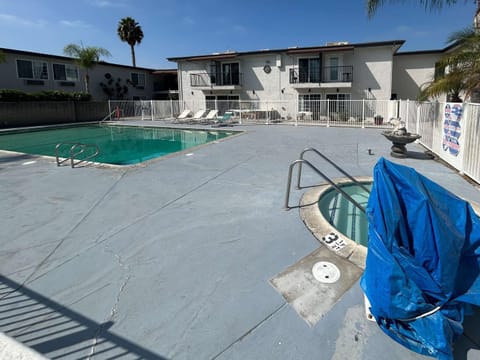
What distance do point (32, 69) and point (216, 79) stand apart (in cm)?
1389

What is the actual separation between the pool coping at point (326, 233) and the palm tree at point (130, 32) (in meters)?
37.3

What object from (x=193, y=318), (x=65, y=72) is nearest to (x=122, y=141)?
(x=193, y=318)

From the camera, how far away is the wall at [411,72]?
71.2 ft

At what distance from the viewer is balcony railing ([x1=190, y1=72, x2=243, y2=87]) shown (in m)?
25.0

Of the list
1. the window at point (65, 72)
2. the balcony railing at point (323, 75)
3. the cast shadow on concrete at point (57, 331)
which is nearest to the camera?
the cast shadow on concrete at point (57, 331)

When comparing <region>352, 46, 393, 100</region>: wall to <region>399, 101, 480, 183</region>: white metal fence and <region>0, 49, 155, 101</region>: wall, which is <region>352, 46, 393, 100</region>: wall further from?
<region>0, 49, 155, 101</region>: wall

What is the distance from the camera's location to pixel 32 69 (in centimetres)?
2295

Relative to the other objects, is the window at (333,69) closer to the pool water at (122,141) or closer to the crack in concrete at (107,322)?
the pool water at (122,141)

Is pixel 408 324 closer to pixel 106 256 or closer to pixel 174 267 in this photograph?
pixel 174 267

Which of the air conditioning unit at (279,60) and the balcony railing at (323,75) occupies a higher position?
the air conditioning unit at (279,60)

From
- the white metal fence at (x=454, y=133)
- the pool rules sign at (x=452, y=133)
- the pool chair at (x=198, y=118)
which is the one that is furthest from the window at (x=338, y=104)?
the pool rules sign at (x=452, y=133)

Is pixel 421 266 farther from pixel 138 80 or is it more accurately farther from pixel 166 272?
pixel 138 80

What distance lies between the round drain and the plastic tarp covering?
65 cm

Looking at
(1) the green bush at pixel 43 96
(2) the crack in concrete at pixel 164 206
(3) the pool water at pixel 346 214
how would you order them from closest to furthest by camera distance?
(2) the crack in concrete at pixel 164 206, (3) the pool water at pixel 346 214, (1) the green bush at pixel 43 96
